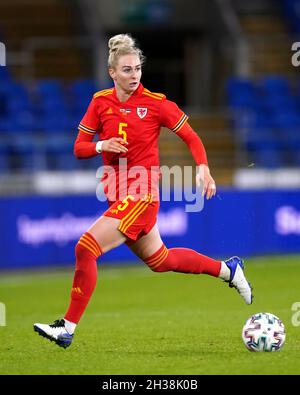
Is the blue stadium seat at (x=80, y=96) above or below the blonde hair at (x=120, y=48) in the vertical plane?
above

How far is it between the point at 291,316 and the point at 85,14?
41.7ft

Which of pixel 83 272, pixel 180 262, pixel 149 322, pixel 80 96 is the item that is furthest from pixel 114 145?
pixel 80 96

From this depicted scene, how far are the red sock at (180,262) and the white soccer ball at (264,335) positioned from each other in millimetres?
747

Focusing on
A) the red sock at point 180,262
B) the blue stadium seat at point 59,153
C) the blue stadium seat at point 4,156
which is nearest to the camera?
the red sock at point 180,262

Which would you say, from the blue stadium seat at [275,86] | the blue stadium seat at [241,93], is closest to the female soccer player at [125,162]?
the blue stadium seat at [241,93]

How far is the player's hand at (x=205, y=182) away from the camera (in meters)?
7.91

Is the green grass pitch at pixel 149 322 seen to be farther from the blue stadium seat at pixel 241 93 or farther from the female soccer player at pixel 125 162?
the blue stadium seat at pixel 241 93

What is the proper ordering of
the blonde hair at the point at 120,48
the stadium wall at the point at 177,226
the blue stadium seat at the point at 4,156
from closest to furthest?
the blonde hair at the point at 120,48 → the stadium wall at the point at 177,226 → the blue stadium seat at the point at 4,156

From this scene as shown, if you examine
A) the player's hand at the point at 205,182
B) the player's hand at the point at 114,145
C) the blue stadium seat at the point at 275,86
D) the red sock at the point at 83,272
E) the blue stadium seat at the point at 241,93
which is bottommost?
the red sock at the point at 83,272

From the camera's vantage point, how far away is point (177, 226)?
17625mm

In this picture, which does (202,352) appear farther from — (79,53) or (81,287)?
(79,53)

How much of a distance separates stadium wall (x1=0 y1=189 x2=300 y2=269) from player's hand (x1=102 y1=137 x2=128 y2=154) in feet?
27.3
